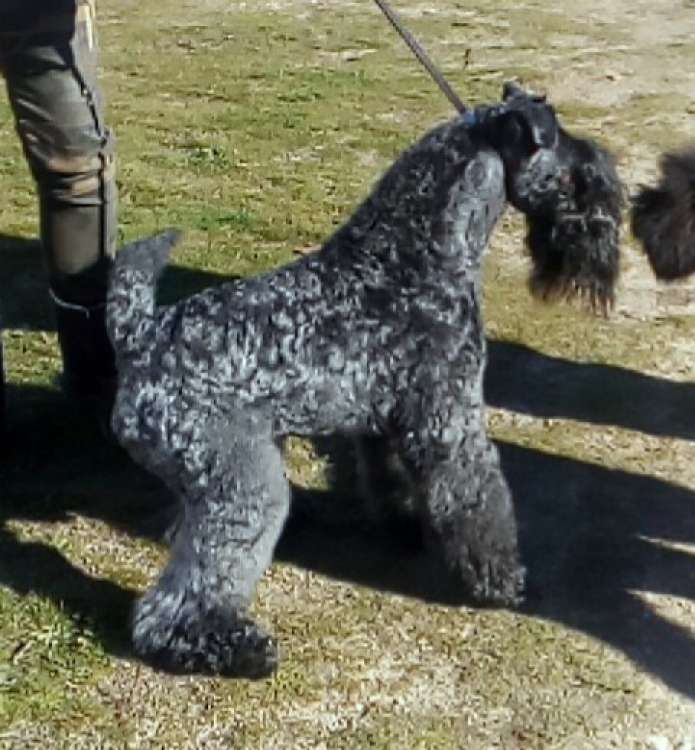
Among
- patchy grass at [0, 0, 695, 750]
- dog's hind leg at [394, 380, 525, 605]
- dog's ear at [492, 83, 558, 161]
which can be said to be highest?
dog's ear at [492, 83, 558, 161]

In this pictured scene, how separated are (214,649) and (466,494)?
2.31 feet

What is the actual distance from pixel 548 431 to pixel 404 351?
1.28m

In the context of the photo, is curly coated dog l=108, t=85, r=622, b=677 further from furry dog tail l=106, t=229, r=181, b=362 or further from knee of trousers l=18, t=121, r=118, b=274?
knee of trousers l=18, t=121, r=118, b=274

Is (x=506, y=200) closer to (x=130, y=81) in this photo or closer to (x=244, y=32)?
(x=130, y=81)

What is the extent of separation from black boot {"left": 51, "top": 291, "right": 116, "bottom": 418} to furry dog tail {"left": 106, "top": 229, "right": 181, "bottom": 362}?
3.37ft

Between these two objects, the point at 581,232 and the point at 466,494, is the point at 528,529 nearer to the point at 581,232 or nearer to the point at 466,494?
the point at 466,494

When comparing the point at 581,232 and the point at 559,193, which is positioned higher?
the point at 559,193

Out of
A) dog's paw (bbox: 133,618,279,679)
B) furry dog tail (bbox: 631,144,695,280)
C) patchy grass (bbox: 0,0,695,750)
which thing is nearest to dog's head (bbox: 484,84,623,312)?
furry dog tail (bbox: 631,144,695,280)

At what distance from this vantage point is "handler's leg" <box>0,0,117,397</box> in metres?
4.16

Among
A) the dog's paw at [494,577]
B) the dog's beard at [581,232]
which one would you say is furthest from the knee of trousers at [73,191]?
the dog's paw at [494,577]

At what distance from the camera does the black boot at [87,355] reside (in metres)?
4.60

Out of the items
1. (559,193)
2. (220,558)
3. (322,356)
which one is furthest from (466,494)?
(559,193)

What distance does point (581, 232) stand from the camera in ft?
12.4

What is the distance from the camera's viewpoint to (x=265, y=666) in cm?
366
